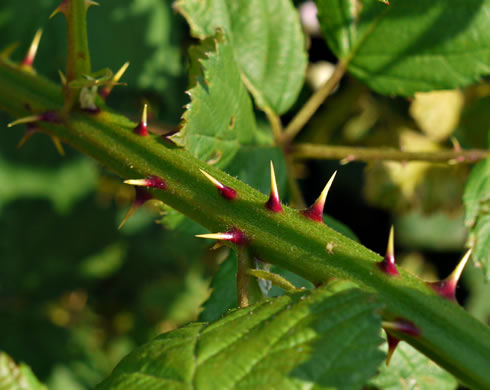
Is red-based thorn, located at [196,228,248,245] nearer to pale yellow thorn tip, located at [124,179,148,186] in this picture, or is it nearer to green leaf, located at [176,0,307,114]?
pale yellow thorn tip, located at [124,179,148,186]

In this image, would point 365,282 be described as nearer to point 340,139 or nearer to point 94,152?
point 94,152

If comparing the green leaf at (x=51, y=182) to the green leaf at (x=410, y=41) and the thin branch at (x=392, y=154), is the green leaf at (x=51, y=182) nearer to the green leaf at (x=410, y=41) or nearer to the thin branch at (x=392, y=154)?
the thin branch at (x=392, y=154)

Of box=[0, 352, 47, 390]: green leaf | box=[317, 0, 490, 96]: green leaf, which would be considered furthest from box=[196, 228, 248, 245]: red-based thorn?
box=[317, 0, 490, 96]: green leaf

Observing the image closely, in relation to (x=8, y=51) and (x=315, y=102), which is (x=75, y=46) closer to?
(x=8, y=51)

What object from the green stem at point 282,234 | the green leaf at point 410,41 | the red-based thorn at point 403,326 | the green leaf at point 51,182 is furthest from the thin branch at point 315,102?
the green leaf at point 51,182

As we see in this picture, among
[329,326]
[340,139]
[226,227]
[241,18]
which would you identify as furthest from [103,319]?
[329,326]

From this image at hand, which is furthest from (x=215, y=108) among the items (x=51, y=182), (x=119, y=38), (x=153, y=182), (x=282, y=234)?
(x=51, y=182)

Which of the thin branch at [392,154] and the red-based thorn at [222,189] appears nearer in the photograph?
the red-based thorn at [222,189]
